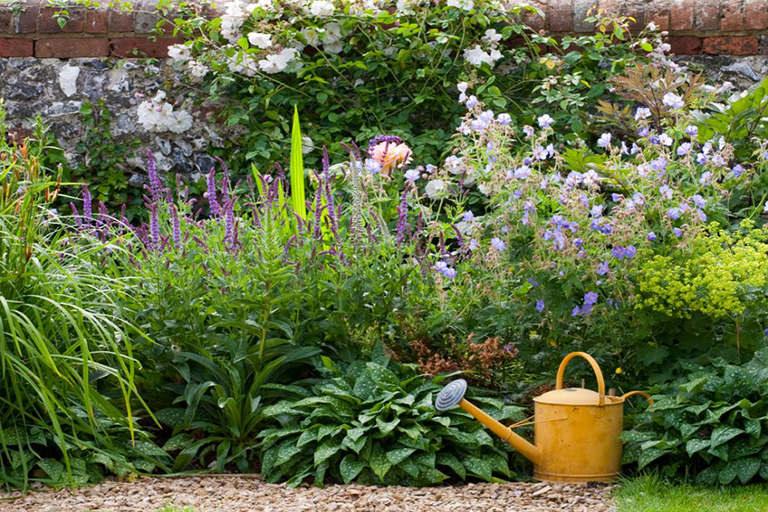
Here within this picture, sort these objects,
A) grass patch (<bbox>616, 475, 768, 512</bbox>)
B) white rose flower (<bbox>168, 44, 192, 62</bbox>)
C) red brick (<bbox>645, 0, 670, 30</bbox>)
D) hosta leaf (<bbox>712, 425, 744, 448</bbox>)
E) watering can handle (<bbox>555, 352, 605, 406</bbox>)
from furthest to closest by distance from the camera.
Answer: white rose flower (<bbox>168, 44, 192, 62</bbox>) → red brick (<bbox>645, 0, 670, 30</bbox>) → watering can handle (<bbox>555, 352, 605, 406</bbox>) → hosta leaf (<bbox>712, 425, 744, 448</bbox>) → grass patch (<bbox>616, 475, 768, 512</bbox>)

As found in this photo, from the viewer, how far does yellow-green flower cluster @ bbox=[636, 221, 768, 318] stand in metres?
3.17

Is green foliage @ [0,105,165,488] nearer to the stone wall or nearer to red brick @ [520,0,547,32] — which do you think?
the stone wall

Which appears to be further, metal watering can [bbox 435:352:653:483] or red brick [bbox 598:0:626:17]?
red brick [bbox 598:0:626:17]

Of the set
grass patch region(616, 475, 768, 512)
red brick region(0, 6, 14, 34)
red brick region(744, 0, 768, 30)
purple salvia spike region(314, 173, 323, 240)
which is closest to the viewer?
grass patch region(616, 475, 768, 512)

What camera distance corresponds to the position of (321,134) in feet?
18.6

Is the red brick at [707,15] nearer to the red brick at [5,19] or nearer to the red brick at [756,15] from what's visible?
the red brick at [756,15]

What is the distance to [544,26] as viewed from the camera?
5848mm

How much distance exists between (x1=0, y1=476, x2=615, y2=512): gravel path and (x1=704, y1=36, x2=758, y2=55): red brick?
3.45 m

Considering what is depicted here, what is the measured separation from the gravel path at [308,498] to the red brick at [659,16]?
3460mm

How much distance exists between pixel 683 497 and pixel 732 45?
3.59 meters

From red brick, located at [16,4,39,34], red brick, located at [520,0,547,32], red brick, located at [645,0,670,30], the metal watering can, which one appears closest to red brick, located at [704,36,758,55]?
red brick, located at [645,0,670,30]

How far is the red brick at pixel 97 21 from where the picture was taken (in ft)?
19.9

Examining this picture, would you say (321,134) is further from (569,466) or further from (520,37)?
(569,466)

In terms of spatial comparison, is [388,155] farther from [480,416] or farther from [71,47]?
[71,47]
